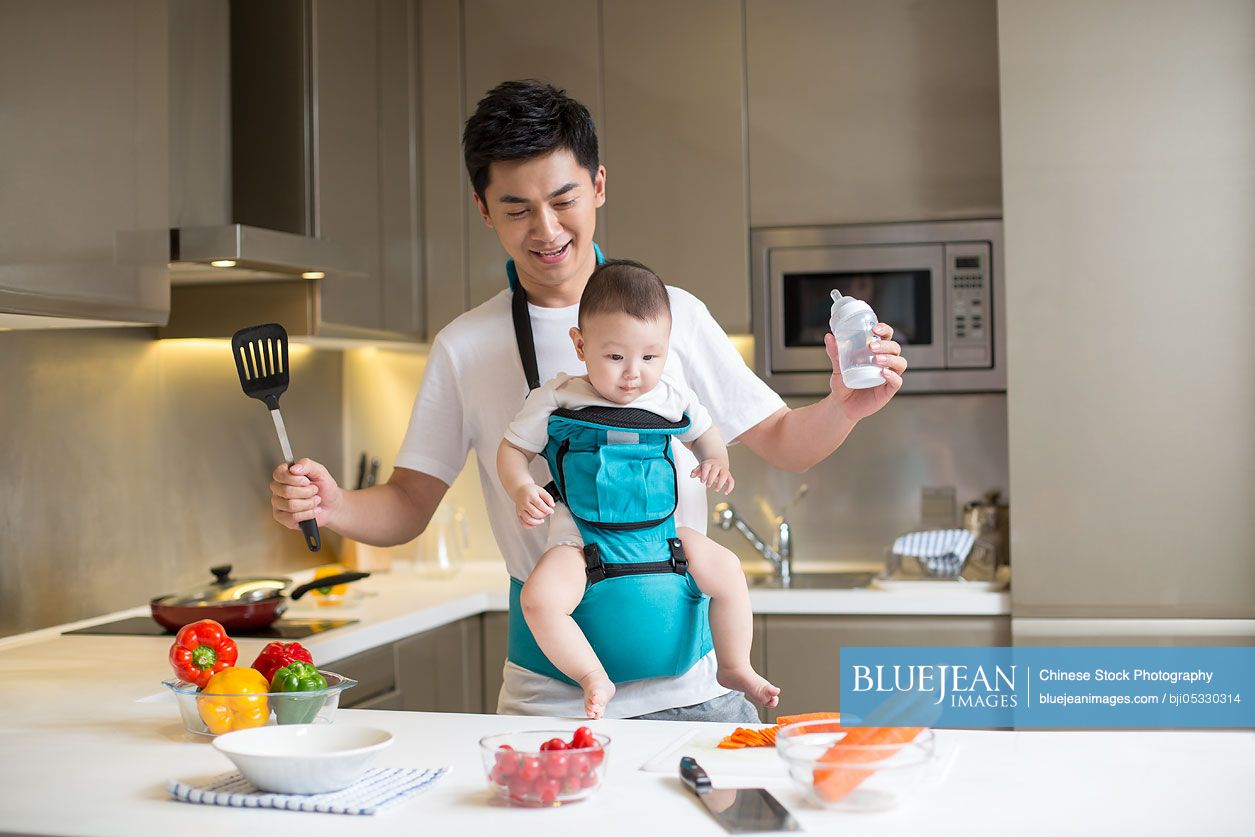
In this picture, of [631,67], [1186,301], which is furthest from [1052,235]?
[631,67]

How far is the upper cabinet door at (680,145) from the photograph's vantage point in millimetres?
3438

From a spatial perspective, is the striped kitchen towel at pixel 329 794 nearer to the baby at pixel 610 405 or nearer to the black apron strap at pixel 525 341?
the baby at pixel 610 405

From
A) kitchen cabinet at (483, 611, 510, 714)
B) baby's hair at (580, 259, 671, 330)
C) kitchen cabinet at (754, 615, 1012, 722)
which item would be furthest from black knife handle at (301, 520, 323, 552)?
kitchen cabinet at (754, 615, 1012, 722)

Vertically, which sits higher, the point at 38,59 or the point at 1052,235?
the point at 38,59

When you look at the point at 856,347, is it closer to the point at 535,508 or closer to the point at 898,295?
the point at 535,508

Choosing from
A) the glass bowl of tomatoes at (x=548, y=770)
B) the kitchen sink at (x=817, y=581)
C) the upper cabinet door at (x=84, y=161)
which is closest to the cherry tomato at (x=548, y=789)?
the glass bowl of tomatoes at (x=548, y=770)

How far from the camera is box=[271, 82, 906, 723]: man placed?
1.84 meters

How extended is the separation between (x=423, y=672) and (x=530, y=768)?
184 centimetres

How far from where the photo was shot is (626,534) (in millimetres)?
1778

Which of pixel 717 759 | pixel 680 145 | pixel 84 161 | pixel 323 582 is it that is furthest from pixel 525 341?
pixel 680 145

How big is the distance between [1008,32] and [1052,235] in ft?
1.68

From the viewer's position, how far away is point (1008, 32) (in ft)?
10.1

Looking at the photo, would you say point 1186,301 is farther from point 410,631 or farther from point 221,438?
point 221,438

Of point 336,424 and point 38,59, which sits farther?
point 336,424
